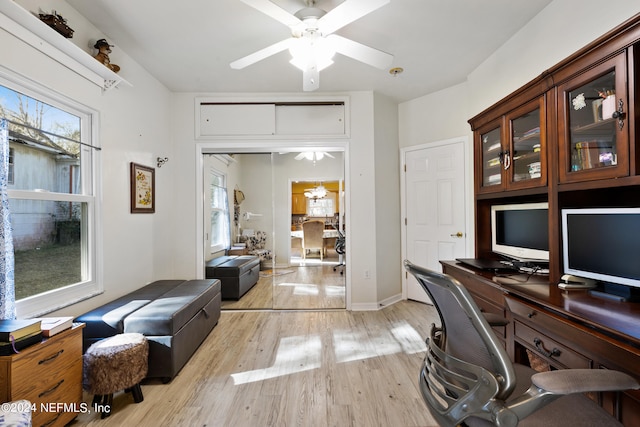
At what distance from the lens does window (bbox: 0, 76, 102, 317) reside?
74.7 inches

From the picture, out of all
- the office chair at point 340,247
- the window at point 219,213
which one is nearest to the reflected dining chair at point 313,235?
the office chair at point 340,247

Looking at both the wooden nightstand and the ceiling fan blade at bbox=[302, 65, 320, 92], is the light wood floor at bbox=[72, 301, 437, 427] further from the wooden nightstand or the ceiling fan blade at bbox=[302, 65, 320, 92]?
the ceiling fan blade at bbox=[302, 65, 320, 92]

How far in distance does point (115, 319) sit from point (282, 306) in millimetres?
2077

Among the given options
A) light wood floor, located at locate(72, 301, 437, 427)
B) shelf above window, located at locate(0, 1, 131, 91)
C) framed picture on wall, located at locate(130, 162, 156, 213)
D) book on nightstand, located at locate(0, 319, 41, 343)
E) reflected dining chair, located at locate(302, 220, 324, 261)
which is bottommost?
light wood floor, located at locate(72, 301, 437, 427)

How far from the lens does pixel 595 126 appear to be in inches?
63.7

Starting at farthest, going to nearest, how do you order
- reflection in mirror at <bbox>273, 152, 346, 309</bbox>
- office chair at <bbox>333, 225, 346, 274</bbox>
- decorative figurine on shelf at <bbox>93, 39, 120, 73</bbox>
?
office chair at <bbox>333, 225, 346, 274</bbox>, reflection in mirror at <bbox>273, 152, 346, 309</bbox>, decorative figurine on shelf at <bbox>93, 39, 120, 73</bbox>

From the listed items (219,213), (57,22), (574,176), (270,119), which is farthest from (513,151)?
(219,213)

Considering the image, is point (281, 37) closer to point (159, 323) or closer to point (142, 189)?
point (142, 189)

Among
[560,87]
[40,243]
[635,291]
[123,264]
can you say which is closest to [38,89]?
[40,243]

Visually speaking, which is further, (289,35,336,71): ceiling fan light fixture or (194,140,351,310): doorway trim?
(194,140,351,310): doorway trim

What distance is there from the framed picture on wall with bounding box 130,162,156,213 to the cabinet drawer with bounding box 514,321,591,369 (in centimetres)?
336

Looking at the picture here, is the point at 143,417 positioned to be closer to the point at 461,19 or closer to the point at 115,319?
the point at 115,319

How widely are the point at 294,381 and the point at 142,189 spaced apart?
2.43 meters

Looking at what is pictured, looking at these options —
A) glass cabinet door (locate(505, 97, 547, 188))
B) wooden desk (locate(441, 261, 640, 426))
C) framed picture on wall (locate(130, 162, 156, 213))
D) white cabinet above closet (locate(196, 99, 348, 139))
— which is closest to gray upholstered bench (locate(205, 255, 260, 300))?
framed picture on wall (locate(130, 162, 156, 213))
